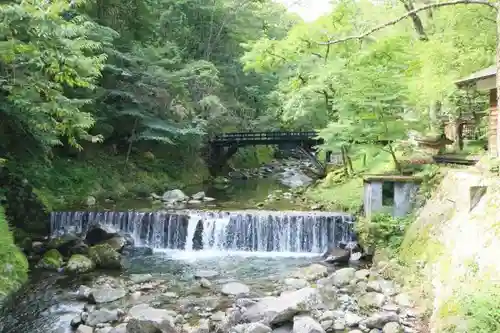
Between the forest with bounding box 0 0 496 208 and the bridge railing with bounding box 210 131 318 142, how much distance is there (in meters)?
0.97

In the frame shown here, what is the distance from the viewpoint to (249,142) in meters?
Result: 26.0

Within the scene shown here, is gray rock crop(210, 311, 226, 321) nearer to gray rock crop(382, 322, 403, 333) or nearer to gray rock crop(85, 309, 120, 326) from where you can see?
gray rock crop(85, 309, 120, 326)

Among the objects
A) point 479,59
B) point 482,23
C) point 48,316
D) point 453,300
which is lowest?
point 48,316

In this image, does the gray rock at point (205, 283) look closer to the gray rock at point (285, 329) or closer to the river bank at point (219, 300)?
the river bank at point (219, 300)

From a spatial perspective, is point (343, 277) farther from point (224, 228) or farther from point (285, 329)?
point (224, 228)

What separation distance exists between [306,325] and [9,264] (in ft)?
21.8

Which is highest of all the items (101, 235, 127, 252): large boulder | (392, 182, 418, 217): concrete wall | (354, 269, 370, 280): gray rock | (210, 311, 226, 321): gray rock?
(392, 182, 418, 217): concrete wall

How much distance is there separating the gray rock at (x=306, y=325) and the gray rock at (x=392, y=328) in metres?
0.96

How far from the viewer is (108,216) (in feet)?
45.6

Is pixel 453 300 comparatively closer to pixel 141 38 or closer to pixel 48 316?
pixel 48 316

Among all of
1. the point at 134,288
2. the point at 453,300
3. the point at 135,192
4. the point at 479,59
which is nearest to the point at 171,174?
the point at 135,192

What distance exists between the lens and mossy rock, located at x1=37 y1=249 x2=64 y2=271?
1062cm

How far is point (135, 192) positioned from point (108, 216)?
5.53 metres

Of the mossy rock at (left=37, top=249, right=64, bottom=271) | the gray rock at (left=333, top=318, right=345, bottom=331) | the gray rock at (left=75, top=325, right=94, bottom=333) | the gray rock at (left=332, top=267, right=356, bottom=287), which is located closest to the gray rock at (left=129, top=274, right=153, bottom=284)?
the mossy rock at (left=37, top=249, right=64, bottom=271)
